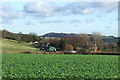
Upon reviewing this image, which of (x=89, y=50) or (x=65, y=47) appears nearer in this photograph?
(x=89, y=50)

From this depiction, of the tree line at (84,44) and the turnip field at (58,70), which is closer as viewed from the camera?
the turnip field at (58,70)

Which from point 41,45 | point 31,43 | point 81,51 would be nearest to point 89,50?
point 81,51

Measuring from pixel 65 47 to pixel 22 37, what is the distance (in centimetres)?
3567

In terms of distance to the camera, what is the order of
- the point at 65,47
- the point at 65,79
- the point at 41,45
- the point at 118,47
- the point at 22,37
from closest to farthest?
the point at 65,79 → the point at 118,47 → the point at 65,47 → the point at 41,45 → the point at 22,37

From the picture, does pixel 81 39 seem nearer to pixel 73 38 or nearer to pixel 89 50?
pixel 73 38

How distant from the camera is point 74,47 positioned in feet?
198

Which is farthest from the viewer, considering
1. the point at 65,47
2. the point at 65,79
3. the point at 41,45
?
the point at 41,45

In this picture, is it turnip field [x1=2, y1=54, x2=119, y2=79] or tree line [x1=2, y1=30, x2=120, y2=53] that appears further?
tree line [x1=2, y1=30, x2=120, y2=53]

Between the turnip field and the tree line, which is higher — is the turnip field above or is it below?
below

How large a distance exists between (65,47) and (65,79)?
149 feet

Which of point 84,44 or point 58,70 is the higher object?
point 84,44

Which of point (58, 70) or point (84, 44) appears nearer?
point (58, 70)

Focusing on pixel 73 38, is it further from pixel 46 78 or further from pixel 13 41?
pixel 46 78

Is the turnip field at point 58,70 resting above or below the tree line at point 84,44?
below
